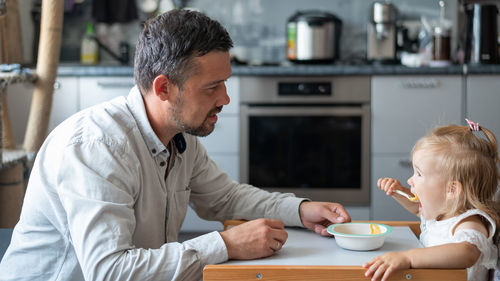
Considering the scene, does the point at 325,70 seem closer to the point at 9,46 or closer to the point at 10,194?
the point at 9,46

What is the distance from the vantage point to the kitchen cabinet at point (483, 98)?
3.59 m

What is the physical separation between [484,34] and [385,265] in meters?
2.83

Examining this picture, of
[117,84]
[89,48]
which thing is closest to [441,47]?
[117,84]

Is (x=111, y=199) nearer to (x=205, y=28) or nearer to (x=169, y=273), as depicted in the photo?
(x=169, y=273)

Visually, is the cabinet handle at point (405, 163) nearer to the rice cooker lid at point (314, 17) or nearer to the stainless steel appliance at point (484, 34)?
the stainless steel appliance at point (484, 34)

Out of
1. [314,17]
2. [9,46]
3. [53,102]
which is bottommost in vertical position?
[53,102]

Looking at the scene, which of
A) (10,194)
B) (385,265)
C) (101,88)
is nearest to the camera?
(385,265)

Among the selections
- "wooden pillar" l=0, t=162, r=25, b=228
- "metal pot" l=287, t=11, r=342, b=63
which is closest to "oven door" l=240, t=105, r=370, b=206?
"metal pot" l=287, t=11, r=342, b=63

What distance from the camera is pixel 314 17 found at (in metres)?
4.03

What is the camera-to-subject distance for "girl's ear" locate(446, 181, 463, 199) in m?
1.57

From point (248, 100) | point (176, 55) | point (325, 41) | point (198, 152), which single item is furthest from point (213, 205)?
point (325, 41)

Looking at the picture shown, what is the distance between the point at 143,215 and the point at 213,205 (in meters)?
0.39

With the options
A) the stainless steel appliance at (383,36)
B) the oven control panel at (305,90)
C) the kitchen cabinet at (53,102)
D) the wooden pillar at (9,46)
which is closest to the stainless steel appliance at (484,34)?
the stainless steel appliance at (383,36)

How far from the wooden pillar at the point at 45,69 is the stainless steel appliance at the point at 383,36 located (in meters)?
1.90
